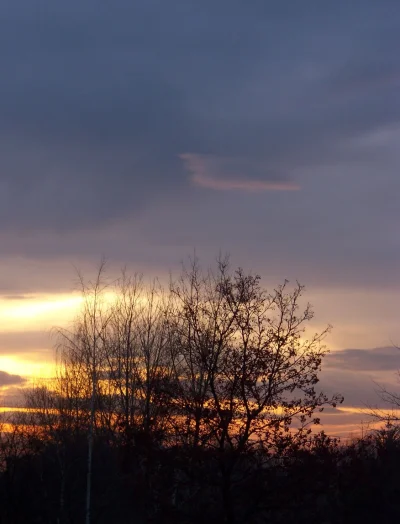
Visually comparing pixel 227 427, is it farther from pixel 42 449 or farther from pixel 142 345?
pixel 42 449

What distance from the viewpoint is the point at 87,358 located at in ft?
143

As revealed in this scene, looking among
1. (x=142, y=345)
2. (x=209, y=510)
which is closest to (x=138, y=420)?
(x=142, y=345)

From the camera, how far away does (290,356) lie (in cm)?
2408

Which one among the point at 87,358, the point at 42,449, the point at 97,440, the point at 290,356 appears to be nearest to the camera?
the point at 290,356

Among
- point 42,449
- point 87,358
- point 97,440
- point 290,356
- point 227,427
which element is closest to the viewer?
point 227,427

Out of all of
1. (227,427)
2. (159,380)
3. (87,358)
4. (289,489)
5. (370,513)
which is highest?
(87,358)

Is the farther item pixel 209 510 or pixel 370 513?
pixel 370 513

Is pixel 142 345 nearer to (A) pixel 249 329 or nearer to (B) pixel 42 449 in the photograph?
(B) pixel 42 449

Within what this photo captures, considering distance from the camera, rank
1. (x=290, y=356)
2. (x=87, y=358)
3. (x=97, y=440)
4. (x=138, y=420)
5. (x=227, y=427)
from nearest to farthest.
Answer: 1. (x=227, y=427)
2. (x=290, y=356)
3. (x=138, y=420)
4. (x=87, y=358)
5. (x=97, y=440)

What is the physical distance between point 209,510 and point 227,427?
Result: 2.64 metres

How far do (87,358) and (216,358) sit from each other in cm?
2049

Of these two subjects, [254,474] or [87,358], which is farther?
[87,358]

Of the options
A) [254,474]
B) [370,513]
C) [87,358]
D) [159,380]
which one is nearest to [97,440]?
[87,358]

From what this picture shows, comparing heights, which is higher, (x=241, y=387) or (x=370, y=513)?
(x=241, y=387)
